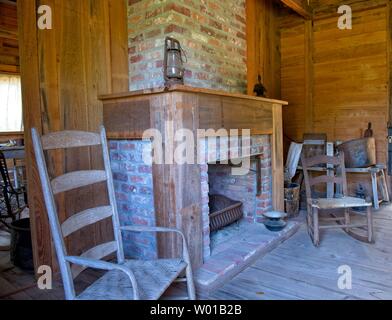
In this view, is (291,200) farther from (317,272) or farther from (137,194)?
(137,194)

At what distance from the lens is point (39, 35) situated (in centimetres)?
218

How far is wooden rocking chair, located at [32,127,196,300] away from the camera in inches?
56.3

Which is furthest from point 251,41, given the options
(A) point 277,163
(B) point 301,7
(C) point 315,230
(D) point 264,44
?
(C) point 315,230

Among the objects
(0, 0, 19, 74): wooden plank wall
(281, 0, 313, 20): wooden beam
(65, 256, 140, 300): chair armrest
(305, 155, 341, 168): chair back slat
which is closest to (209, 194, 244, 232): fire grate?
(305, 155, 341, 168): chair back slat

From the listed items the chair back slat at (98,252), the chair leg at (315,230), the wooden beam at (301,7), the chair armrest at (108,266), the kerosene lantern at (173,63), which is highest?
the wooden beam at (301,7)

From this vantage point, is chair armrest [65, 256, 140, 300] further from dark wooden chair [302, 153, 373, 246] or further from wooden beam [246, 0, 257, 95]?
wooden beam [246, 0, 257, 95]

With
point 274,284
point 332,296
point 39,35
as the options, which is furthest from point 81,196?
point 332,296

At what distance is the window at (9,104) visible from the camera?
6041 mm

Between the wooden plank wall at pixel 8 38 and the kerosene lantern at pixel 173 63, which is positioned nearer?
the kerosene lantern at pixel 173 63

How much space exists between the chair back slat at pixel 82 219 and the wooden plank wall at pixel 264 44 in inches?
104

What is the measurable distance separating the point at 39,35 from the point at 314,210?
2545 mm

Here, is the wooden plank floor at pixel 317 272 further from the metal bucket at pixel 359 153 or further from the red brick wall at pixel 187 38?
the red brick wall at pixel 187 38

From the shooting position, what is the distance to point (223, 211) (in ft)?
9.95

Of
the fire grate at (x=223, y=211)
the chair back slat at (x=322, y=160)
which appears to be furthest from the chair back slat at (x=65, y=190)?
the chair back slat at (x=322, y=160)
